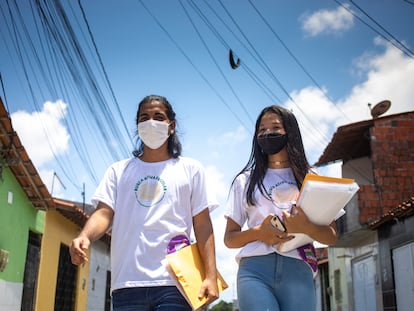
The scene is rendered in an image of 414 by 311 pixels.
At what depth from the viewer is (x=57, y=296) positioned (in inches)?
456

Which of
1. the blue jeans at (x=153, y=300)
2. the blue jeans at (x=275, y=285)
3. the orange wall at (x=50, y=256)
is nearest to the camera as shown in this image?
the blue jeans at (x=153, y=300)

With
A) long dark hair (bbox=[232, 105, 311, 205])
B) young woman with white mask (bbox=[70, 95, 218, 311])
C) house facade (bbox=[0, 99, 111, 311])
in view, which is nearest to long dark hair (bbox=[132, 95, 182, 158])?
young woman with white mask (bbox=[70, 95, 218, 311])

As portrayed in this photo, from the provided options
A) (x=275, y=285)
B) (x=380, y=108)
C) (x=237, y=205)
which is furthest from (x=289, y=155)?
(x=380, y=108)

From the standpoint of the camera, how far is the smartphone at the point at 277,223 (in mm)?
2492

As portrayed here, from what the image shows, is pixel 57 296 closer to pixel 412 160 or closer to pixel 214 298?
pixel 214 298

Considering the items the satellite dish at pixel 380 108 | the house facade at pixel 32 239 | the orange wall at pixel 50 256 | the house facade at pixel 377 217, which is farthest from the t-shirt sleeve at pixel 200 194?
the satellite dish at pixel 380 108

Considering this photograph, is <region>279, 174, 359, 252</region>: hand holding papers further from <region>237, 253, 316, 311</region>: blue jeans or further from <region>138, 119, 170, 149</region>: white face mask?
<region>138, 119, 170, 149</region>: white face mask

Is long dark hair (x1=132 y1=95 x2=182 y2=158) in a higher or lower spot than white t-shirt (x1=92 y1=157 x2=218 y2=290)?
higher

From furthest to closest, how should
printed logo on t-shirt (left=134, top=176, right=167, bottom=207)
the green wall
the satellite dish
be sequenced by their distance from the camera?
1. the satellite dish
2. the green wall
3. printed logo on t-shirt (left=134, top=176, right=167, bottom=207)

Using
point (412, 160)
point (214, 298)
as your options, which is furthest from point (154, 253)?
point (412, 160)

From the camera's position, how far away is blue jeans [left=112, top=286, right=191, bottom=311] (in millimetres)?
2355

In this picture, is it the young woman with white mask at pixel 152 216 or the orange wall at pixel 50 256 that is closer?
the young woman with white mask at pixel 152 216

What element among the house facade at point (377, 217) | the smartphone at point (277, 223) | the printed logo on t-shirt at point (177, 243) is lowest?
the printed logo on t-shirt at point (177, 243)

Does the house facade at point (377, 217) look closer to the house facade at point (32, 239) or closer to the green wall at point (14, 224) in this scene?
the house facade at point (32, 239)
